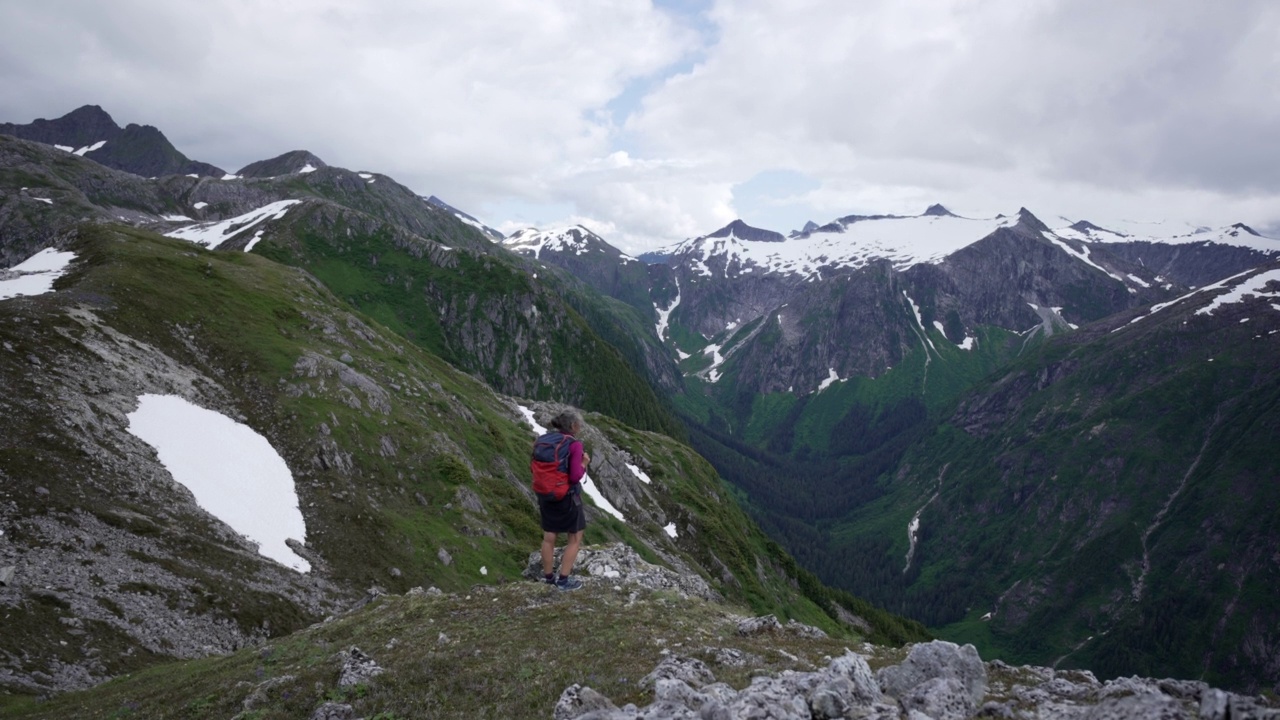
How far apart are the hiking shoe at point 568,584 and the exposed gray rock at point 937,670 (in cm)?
1014

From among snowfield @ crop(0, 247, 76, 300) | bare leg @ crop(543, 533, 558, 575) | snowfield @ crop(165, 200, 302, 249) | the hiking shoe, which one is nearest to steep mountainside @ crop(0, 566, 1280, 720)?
the hiking shoe

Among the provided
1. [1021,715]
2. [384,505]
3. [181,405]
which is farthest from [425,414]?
[1021,715]

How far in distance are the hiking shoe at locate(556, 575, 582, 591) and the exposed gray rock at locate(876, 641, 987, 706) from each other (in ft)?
33.3

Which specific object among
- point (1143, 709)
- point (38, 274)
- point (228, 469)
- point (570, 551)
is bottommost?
point (228, 469)

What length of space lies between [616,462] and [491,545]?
4284 centimetres

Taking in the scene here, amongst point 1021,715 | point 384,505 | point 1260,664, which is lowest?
point 1260,664

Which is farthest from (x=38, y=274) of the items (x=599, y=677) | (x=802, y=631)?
(x=802, y=631)

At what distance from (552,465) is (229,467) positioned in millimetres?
36794

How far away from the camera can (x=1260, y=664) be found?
648 feet

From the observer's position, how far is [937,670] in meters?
11.8

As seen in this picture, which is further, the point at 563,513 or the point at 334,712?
the point at 563,513

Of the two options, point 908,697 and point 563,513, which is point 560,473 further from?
point 908,697

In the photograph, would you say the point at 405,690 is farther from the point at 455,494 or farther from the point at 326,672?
the point at 455,494

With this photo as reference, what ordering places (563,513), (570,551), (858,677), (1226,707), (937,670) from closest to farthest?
(1226,707) → (858,677) → (937,670) → (563,513) → (570,551)
